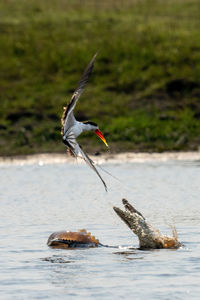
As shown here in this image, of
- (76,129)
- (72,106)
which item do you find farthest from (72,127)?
(72,106)

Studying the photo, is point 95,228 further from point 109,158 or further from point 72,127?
point 109,158

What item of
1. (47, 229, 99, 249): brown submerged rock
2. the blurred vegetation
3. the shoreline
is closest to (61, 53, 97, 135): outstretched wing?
(47, 229, 99, 249): brown submerged rock

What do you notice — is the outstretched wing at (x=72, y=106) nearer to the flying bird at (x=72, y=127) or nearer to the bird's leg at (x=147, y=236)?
the flying bird at (x=72, y=127)

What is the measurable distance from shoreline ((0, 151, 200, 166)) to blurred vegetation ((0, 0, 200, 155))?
490 mm

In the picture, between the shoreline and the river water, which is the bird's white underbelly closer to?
the river water

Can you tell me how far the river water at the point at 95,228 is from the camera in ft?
33.3

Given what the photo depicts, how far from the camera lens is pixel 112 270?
435 inches

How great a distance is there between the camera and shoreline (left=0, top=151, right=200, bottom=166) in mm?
23891

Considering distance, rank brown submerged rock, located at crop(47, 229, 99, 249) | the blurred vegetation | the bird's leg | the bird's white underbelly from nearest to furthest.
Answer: the bird's white underbelly, the bird's leg, brown submerged rock, located at crop(47, 229, 99, 249), the blurred vegetation

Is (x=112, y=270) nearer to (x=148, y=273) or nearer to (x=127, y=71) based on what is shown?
(x=148, y=273)

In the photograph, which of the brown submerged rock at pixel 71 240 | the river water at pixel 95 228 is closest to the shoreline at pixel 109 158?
the river water at pixel 95 228

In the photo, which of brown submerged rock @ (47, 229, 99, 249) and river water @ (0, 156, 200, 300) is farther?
brown submerged rock @ (47, 229, 99, 249)

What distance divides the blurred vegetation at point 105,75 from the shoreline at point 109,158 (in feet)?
1.61

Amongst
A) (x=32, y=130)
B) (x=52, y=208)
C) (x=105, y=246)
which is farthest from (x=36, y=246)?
(x=32, y=130)
